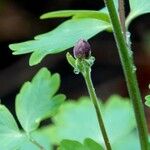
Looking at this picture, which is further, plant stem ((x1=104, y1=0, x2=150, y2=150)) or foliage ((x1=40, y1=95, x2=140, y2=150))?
foliage ((x1=40, y1=95, x2=140, y2=150))

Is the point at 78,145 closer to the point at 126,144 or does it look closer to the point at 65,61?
the point at 126,144

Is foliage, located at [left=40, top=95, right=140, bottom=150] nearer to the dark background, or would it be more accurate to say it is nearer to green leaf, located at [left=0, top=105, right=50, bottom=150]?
green leaf, located at [left=0, top=105, right=50, bottom=150]

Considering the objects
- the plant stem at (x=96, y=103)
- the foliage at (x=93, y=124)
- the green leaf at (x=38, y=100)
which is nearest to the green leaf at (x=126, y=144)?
the foliage at (x=93, y=124)

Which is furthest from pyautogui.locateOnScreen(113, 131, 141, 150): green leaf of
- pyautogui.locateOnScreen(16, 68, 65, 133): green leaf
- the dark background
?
the dark background

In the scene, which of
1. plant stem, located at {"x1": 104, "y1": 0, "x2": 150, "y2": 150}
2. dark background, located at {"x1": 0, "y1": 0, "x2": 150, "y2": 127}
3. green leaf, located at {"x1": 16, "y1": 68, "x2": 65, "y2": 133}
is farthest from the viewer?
dark background, located at {"x1": 0, "y1": 0, "x2": 150, "y2": 127}

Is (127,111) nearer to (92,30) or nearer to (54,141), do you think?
(54,141)

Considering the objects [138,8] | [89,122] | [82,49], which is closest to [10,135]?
[82,49]
